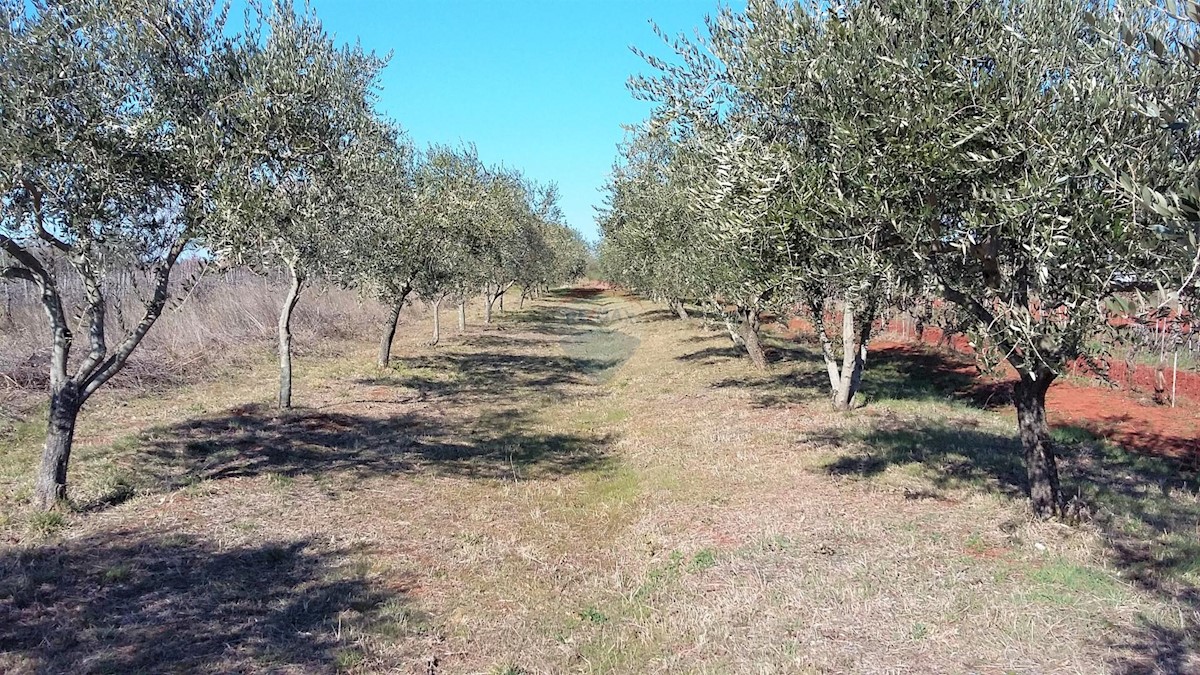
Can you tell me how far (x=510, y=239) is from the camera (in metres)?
36.5

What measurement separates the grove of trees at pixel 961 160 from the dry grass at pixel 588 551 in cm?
216

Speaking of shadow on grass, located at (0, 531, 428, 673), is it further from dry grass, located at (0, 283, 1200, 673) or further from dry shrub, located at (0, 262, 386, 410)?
dry shrub, located at (0, 262, 386, 410)

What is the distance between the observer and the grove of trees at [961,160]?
610 cm

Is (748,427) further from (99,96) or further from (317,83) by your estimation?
(99,96)

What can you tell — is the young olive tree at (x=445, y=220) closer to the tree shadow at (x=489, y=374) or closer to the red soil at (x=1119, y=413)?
the tree shadow at (x=489, y=374)

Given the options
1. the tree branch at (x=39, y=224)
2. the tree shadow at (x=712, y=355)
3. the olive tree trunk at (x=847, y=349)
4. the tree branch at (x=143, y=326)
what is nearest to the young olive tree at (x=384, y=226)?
the tree branch at (x=143, y=326)

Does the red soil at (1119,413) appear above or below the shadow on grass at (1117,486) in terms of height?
below

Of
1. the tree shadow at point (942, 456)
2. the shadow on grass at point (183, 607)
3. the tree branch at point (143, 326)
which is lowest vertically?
the tree shadow at point (942, 456)

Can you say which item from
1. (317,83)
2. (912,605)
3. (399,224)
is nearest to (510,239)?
(399,224)

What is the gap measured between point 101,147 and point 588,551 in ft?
24.7

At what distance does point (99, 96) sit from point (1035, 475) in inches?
471

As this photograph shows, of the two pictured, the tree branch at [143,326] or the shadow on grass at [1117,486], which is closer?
the shadow on grass at [1117,486]

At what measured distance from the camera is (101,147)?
28.5 feet

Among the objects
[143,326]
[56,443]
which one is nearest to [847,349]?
[143,326]
